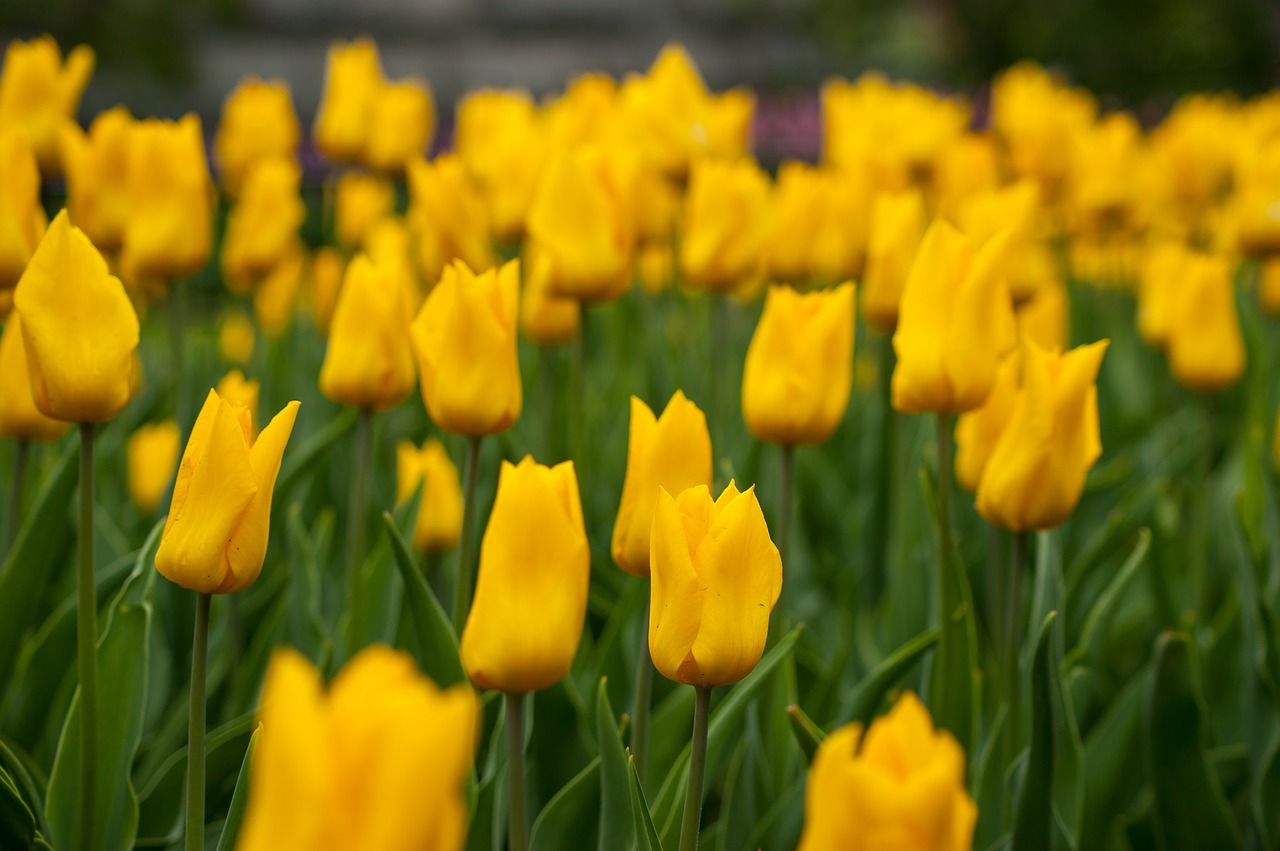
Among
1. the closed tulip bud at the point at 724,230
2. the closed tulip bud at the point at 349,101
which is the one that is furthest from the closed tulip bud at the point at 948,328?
the closed tulip bud at the point at 349,101

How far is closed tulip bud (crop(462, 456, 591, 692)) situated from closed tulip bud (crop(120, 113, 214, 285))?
100 centimetres

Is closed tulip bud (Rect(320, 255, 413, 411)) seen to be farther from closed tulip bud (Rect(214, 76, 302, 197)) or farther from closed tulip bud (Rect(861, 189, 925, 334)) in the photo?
closed tulip bud (Rect(214, 76, 302, 197))

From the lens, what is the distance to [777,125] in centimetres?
711

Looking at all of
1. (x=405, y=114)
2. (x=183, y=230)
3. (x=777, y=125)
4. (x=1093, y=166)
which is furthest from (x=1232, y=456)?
(x=777, y=125)

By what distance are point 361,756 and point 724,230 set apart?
1.52 m

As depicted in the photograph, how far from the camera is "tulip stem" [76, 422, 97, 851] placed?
984mm

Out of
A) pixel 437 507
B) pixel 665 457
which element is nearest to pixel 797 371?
pixel 665 457

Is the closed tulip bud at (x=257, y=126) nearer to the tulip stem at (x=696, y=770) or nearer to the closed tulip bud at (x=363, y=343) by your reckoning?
the closed tulip bud at (x=363, y=343)

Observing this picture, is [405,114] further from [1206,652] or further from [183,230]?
[1206,652]

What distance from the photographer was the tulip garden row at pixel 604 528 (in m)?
0.81

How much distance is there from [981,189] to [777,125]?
4597 millimetres

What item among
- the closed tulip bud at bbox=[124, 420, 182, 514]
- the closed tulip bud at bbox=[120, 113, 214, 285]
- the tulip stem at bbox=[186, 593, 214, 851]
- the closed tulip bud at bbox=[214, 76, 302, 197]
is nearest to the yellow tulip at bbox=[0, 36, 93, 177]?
the closed tulip bud at bbox=[120, 113, 214, 285]

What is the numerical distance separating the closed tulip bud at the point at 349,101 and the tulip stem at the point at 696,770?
1.97 meters

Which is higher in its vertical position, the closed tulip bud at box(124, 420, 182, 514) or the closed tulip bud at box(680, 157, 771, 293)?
the closed tulip bud at box(680, 157, 771, 293)
